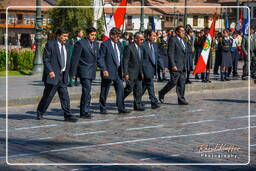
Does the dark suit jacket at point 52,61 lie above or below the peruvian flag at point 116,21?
below

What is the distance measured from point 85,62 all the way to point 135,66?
1.52 meters

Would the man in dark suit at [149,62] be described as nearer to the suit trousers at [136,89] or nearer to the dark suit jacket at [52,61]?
the suit trousers at [136,89]

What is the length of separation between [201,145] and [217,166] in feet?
5.11

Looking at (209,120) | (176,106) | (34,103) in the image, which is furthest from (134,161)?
(34,103)

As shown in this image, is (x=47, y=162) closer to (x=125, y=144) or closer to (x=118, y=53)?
(x=125, y=144)

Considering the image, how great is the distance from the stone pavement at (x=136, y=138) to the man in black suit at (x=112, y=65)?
0.38 metres

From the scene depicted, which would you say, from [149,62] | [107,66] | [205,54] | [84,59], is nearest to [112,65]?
[107,66]

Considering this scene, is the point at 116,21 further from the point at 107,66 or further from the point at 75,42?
the point at 107,66

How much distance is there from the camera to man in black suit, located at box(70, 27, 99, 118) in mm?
11773

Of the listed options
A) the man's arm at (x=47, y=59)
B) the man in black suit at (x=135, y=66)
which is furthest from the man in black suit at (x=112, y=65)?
the man's arm at (x=47, y=59)

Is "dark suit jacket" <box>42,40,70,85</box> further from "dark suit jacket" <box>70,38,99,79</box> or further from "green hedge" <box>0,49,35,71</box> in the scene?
"green hedge" <box>0,49,35,71</box>

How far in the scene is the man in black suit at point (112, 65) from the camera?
40.3ft

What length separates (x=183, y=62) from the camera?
46.3 feet

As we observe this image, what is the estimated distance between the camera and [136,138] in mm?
9383
